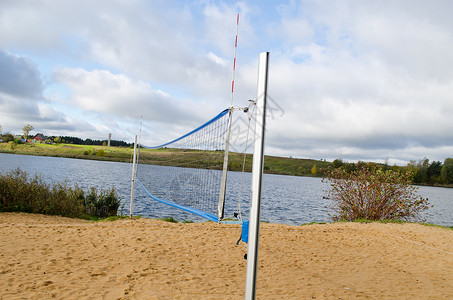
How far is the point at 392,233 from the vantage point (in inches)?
364

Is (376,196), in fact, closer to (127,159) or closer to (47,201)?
(47,201)

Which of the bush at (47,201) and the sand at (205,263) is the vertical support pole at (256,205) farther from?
the bush at (47,201)

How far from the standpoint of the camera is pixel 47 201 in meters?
10.9

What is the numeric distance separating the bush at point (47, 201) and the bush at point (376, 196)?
9.48 m

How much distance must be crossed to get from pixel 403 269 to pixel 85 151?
83.4 metres

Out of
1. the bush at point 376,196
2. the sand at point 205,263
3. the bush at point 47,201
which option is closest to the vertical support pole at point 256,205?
the sand at point 205,263

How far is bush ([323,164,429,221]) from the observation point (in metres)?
12.0

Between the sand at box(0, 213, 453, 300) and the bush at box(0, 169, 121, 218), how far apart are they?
1622 millimetres

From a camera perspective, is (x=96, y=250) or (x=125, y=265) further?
(x=96, y=250)

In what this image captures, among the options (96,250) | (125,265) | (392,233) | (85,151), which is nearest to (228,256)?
(125,265)

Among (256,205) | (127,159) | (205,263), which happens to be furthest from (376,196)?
(127,159)

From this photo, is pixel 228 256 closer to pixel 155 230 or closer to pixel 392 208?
pixel 155 230

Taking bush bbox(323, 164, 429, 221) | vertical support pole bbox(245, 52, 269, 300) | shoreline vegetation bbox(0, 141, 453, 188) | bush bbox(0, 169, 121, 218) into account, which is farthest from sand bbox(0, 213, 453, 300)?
shoreline vegetation bbox(0, 141, 453, 188)

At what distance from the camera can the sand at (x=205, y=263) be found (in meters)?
4.16
